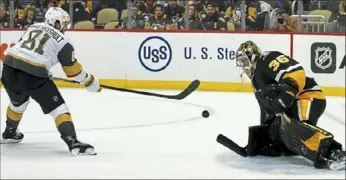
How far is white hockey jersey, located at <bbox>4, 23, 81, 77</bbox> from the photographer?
4637 millimetres

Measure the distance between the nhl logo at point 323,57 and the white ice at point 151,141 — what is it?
15.5 inches

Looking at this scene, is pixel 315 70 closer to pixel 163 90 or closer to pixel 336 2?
pixel 336 2

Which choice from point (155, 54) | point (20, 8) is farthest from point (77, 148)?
point (20, 8)

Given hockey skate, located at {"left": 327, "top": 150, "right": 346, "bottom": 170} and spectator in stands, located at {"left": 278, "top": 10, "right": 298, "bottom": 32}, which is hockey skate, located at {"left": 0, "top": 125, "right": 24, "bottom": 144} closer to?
hockey skate, located at {"left": 327, "top": 150, "right": 346, "bottom": 170}

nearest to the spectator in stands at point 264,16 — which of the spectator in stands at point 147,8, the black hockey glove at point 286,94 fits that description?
the spectator in stands at point 147,8

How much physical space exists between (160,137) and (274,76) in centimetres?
146

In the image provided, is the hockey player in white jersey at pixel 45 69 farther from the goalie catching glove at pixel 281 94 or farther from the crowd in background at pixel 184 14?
the crowd in background at pixel 184 14

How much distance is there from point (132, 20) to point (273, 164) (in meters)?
5.00

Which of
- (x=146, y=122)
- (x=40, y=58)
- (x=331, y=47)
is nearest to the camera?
(x=40, y=58)

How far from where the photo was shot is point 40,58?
4641 millimetres

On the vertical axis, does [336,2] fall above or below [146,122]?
above

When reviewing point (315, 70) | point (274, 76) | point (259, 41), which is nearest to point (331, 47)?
point (315, 70)

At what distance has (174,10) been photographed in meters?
9.14

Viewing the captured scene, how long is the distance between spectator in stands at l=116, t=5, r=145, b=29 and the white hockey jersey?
14.3 feet
